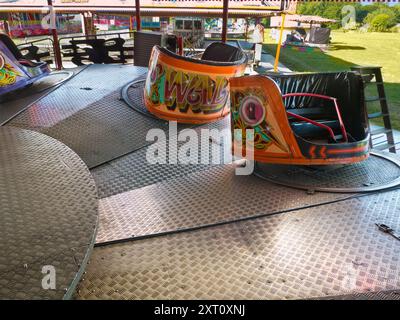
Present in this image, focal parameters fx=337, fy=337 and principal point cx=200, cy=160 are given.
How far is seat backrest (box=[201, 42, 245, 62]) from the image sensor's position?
4.98 m

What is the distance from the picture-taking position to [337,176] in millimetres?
2953

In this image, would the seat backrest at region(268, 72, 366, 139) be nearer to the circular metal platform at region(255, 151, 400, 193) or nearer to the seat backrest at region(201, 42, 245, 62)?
the circular metal platform at region(255, 151, 400, 193)

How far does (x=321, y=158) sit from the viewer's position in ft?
8.95

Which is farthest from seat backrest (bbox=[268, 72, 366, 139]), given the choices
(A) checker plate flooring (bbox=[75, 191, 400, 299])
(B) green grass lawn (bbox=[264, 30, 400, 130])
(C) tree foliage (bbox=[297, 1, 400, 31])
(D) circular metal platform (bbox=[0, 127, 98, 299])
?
(C) tree foliage (bbox=[297, 1, 400, 31])

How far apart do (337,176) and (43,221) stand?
2.38 m

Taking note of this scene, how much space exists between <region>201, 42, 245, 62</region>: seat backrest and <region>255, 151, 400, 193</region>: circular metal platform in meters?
2.40

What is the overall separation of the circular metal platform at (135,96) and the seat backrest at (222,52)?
1159 millimetres

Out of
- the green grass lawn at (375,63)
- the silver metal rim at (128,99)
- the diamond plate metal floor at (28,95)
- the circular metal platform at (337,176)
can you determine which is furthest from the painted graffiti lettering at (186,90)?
the green grass lawn at (375,63)

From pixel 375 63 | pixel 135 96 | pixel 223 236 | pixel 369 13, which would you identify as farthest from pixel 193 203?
pixel 369 13

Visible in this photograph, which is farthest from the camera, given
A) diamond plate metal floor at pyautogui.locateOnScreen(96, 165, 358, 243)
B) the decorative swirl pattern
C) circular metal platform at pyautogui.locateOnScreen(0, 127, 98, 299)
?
the decorative swirl pattern

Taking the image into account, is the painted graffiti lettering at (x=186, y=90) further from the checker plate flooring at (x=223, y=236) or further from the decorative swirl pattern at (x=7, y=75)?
the decorative swirl pattern at (x=7, y=75)

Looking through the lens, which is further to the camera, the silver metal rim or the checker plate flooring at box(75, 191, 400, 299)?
the silver metal rim
